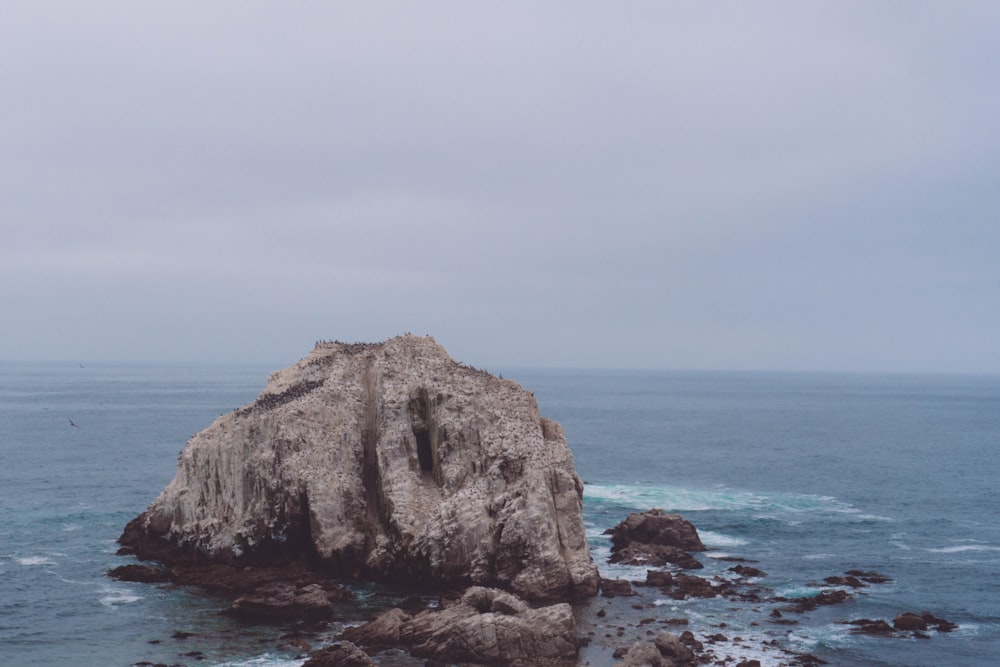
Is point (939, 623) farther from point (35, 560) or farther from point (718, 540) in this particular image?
point (35, 560)

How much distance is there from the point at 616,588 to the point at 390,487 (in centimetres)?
1503

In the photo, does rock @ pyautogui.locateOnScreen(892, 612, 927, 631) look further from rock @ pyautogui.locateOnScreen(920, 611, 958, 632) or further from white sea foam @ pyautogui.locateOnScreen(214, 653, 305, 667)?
white sea foam @ pyautogui.locateOnScreen(214, 653, 305, 667)

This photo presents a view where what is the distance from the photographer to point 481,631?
43469mm

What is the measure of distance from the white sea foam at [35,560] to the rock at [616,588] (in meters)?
35.1

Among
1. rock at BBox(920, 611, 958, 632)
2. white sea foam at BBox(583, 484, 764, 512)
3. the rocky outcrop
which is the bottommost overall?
rock at BBox(920, 611, 958, 632)

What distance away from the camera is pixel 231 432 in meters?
60.1

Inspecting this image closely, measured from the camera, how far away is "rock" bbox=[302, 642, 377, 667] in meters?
41.1

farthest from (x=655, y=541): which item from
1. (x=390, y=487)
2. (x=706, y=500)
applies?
(x=706, y=500)

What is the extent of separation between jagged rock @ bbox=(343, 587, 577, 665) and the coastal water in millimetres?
2464

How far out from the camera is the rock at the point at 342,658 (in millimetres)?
41062

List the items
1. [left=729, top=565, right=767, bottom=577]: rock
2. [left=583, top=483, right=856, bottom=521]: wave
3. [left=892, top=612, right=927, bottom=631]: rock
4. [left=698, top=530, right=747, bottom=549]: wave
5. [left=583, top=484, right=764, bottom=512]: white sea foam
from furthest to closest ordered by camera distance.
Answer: [left=583, top=484, right=764, bottom=512]: white sea foam, [left=583, top=483, right=856, bottom=521]: wave, [left=698, top=530, right=747, bottom=549]: wave, [left=729, top=565, right=767, bottom=577]: rock, [left=892, top=612, right=927, bottom=631]: rock

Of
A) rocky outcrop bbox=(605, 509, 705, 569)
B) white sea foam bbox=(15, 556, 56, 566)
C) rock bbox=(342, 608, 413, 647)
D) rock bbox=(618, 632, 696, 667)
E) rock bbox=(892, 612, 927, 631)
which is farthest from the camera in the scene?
rocky outcrop bbox=(605, 509, 705, 569)

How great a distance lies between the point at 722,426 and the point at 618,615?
12773cm

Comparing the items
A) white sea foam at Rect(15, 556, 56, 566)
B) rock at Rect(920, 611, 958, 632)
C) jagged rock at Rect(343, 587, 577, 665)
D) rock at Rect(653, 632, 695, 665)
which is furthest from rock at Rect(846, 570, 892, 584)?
white sea foam at Rect(15, 556, 56, 566)
